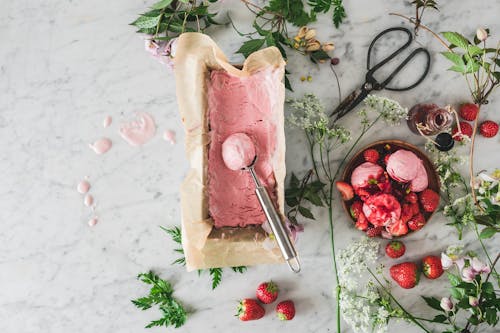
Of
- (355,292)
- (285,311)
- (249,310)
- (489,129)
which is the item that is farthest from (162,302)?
(489,129)

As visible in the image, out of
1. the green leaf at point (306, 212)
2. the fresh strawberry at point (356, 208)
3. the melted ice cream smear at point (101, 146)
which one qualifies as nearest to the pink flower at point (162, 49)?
the melted ice cream smear at point (101, 146)

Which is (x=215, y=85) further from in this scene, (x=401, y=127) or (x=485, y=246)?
(x=485, y=246)

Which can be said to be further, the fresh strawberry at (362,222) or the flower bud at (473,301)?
the fresh strawberry at (362,222)

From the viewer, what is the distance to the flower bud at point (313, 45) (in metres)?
1.54

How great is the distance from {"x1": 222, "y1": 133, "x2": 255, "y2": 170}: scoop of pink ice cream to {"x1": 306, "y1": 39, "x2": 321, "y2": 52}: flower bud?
0.38 metres

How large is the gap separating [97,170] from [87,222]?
0.18m

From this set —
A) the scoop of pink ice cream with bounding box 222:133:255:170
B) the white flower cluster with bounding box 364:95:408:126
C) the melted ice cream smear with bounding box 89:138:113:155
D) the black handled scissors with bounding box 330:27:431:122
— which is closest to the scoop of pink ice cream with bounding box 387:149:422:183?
the white flower cluster with bounding box 364:95:408:126

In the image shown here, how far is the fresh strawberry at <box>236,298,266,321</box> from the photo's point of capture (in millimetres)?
1567

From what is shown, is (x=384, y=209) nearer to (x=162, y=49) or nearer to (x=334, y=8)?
(x=334, y=8)

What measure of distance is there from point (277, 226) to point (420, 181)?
0.50 meters

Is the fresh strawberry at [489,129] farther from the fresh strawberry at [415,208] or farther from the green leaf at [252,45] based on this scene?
the green leaf at [252,45]

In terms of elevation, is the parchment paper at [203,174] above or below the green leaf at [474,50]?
below

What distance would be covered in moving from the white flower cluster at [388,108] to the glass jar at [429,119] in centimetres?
4

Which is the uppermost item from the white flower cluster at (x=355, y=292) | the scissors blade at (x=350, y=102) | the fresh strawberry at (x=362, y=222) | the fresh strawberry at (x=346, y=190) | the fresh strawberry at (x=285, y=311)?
the scissors blade at (x=350, y=102)
